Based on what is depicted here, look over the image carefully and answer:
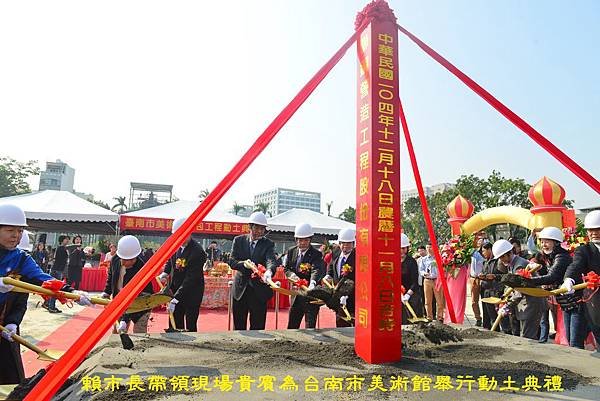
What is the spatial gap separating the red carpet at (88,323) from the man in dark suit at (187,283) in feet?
3.40

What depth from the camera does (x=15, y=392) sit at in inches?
84.7

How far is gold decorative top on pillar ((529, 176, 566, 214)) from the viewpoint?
32.6ft

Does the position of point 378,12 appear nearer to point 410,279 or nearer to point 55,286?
point 55,286

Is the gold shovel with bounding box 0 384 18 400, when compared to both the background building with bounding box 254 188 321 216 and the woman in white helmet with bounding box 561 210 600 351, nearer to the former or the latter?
the woman in white helmet with bounding box 561 210 600 351

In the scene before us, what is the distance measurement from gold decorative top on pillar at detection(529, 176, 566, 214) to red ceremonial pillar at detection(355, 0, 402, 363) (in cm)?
857

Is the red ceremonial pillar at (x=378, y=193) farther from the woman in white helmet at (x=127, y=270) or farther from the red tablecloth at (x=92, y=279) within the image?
the red tablecloth at (x=92, y=279)

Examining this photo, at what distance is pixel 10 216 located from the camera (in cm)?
303

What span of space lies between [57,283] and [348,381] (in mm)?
2172

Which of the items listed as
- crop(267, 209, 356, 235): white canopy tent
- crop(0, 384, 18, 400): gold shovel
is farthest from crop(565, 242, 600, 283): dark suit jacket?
crop(267, 209, 356, 235): white canopy tent

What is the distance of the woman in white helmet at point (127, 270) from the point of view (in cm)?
410

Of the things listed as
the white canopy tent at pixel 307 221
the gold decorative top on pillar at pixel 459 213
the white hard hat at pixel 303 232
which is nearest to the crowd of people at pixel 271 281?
the white hard hat at pixel 303 232

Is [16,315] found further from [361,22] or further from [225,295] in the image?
[225,295]

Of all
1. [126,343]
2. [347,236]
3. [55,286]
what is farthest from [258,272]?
[55,286]

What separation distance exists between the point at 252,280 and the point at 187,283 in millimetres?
734
